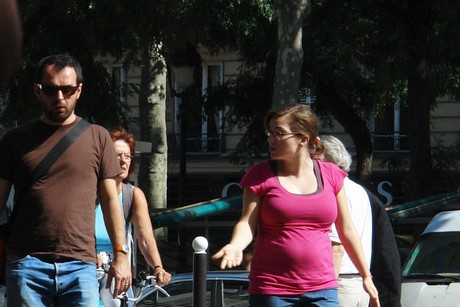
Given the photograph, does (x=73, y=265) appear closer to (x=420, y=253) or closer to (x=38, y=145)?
(x=38, y=145)

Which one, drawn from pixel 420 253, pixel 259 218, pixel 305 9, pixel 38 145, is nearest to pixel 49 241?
pixel 38 145

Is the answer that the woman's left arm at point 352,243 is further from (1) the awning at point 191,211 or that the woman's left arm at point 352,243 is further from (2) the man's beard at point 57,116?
(1) the awning at point 191,211

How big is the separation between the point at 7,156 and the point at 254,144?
1475cm

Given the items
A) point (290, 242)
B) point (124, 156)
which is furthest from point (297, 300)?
point (124, 156)

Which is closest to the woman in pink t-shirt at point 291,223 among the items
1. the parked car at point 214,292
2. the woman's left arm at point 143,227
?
the woman's left arm at point 143,227

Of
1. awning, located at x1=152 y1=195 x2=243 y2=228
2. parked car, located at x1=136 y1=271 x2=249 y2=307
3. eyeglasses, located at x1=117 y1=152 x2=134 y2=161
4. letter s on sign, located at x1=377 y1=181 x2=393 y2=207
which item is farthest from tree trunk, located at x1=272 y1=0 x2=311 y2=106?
letter s on sign, located at x1=377 y1=181 x2=393 y2=207

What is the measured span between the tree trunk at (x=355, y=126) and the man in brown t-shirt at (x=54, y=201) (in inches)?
510

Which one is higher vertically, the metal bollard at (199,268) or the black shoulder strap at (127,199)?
the black shoulder strap at (127,199)

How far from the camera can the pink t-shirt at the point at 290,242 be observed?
462 centimetres

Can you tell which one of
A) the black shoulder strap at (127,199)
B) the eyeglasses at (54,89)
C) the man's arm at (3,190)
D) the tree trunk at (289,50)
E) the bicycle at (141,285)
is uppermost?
the tree trunk at (289,50)

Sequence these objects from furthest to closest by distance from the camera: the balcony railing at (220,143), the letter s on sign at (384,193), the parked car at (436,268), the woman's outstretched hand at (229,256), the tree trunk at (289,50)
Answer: the balcony railing at (220,143)
the letter s on sign at (384,193)
the tree trunk at (289,50)
the parked car at (436,268)
the woman's outstretched hand at (229,256)

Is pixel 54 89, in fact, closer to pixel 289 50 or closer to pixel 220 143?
pixel 289 50

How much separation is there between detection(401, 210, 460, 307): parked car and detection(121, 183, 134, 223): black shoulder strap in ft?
8.80

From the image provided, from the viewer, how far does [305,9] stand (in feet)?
39.2
